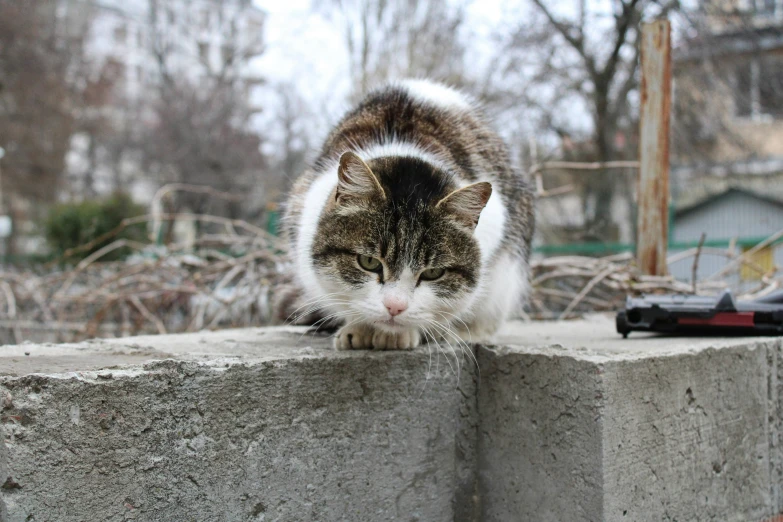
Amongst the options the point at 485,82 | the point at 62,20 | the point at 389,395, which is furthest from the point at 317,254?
the point at 62,20

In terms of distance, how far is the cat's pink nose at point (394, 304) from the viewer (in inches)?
70.4

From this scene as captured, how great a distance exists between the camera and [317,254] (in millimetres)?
2029

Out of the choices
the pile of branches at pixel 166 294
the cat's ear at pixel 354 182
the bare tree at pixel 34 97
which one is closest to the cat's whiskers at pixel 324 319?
the cat's ear at pixel 354 182

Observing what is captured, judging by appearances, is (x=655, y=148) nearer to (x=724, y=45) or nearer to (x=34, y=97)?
(x=724, y=45)

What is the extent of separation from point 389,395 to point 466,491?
0.48m

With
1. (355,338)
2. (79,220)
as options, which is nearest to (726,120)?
(355,338)

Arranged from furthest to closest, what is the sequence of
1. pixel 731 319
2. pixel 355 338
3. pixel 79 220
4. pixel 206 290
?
pixel 79 220 < pixel 206 290 < pixel 731 319 < pixel 355 338

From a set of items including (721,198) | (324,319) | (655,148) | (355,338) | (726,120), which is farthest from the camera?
(721,198)

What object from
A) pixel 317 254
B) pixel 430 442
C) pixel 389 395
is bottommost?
pixel 430 442

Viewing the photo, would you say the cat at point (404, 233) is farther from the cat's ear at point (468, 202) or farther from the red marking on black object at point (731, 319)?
the red marking on black object at point (731, 319)

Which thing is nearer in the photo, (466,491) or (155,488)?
(155,488)

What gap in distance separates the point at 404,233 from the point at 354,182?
0.70ft

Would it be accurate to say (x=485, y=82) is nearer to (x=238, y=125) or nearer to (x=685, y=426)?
(x=685, y=426)

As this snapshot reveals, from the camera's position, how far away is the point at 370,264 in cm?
191
